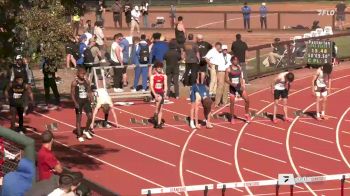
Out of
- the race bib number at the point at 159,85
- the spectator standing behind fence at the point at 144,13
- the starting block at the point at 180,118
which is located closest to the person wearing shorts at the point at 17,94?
the race bib number at the point at 159,85

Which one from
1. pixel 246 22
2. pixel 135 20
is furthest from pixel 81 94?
pixel 246 22

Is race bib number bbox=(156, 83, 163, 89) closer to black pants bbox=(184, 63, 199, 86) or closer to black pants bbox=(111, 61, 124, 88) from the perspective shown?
black pants bbox=(184, 63, 199, 86)

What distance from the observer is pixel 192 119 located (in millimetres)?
23562

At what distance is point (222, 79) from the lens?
26.0 metres

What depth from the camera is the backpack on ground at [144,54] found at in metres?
26.7

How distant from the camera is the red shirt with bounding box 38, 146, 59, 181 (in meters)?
11.2

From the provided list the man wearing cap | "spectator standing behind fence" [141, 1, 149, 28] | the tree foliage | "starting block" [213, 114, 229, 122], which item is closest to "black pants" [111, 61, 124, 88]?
"starting block" [213, 114, 229, 122]

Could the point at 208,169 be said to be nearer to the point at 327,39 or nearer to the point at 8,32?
the point at 8,32

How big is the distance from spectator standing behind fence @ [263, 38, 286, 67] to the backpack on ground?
5.44 meters

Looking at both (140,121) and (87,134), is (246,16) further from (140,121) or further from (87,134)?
(87,134)

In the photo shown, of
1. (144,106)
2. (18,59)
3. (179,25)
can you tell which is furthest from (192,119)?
(179,25)

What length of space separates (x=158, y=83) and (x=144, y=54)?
4143mm

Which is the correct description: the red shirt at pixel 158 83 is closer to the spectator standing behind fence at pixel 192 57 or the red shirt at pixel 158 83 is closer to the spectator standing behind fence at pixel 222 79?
the spectator standing behind fence at pixel 222 79

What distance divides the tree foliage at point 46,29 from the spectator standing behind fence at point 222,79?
20.3ft
